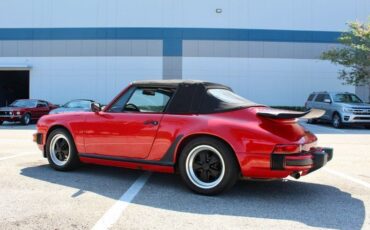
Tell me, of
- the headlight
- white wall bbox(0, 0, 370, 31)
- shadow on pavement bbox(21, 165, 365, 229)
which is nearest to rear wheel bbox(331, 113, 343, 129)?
the headlight

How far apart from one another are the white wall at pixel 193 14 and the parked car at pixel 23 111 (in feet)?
29.9

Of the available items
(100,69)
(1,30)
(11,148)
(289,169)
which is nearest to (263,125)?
(289,169)

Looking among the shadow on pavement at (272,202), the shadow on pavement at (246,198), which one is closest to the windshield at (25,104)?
the shadow on pavement at (246,198)

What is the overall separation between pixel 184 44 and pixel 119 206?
82.2 feet

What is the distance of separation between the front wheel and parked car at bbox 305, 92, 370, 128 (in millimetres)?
15097

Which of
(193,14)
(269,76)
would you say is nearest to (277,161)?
(269,76)

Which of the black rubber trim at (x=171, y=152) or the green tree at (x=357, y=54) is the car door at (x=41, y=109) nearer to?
the green tree at (x=357, y=54)

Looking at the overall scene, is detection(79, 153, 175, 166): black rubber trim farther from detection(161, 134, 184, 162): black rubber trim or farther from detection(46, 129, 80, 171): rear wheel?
detection(46, 129, 80, 171): rear wheel

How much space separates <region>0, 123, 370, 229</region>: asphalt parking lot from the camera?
4633 millimetres

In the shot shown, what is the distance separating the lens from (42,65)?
99.1 ft

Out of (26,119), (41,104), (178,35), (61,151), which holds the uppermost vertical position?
(178,35)

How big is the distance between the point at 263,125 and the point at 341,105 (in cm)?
1528

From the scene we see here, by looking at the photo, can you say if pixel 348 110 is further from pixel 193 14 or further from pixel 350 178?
pixel 193 14

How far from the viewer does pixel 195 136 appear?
5.85m
